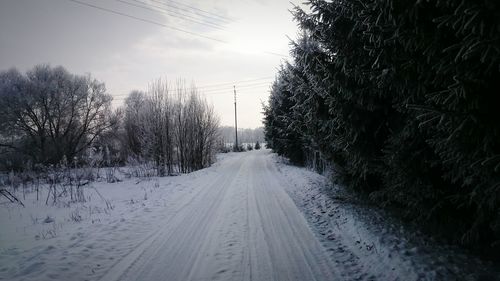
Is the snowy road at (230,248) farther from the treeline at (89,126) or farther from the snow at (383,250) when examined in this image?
the treeline at (89,126)

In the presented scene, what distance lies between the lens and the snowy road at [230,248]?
4578 mm

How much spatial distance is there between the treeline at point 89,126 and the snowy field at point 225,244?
10.8 metres

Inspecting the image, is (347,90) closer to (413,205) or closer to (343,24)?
(343,24)

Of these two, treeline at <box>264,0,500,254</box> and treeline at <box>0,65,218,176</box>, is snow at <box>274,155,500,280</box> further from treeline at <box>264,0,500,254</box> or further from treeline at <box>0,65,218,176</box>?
treeline at <box>0,65,218,176</box>

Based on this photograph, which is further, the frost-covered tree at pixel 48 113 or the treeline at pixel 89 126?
the frost-covered tree at pixel 48 113

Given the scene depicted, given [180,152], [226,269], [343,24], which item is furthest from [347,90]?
[180,152]

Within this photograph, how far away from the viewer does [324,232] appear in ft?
21.4

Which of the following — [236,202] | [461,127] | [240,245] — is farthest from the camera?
[236,202]

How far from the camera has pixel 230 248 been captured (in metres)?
5.60

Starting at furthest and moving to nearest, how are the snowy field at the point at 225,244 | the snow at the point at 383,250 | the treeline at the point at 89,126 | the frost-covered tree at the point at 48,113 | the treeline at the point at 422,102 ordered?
1. the frost-covered tree at the point at 48,113
2. the treeline at the point at 89,126
3. the snowy field at the point at 225,244
4. the snow at the point at 383,250
5. the treeline at the point at 422,102

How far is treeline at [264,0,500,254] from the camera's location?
3.09 meters

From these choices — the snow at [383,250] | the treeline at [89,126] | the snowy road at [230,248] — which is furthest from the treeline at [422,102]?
the treeline at [89,126]

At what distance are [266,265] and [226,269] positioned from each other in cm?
65

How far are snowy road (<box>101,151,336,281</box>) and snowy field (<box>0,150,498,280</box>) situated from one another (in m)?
0.02
